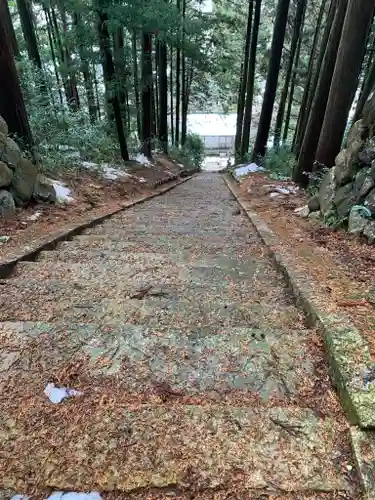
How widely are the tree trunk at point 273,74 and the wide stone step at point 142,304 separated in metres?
10.3

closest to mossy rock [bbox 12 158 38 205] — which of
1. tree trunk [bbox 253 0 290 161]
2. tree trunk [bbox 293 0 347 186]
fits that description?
tree trunk [bbox 293 0 347 186]

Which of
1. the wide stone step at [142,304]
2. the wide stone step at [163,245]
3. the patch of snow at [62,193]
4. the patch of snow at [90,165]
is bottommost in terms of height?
the patch of snow at [90,165]

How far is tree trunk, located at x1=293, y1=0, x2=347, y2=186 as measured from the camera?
632cm

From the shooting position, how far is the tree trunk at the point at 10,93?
488cm

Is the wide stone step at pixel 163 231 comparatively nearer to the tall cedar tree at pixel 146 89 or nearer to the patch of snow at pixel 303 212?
the patch of snow at pixel 303 212

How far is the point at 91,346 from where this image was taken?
183 cm

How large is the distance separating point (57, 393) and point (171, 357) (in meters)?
0.54

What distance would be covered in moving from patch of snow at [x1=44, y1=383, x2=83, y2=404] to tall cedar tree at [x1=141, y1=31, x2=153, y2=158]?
1065 centimetres

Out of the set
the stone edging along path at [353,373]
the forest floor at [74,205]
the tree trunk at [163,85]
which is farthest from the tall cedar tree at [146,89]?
the stone edging along path at [353,373]

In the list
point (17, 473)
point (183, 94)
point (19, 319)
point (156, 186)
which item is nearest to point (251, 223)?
point (19, 319)

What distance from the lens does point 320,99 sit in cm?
679

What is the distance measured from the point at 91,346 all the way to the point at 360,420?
1.24 meters

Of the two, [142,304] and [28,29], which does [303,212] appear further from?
[28,29]

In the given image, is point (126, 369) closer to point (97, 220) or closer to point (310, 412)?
point (310, 412)
